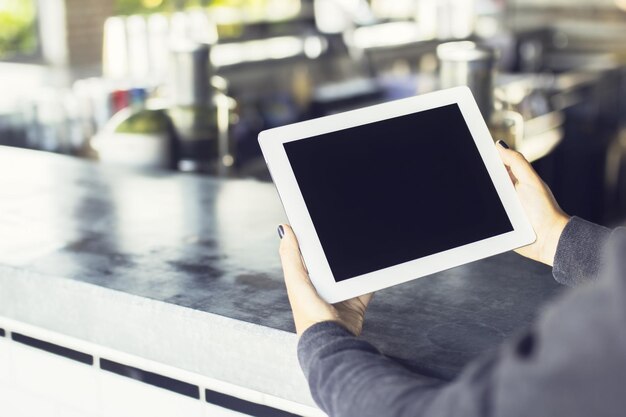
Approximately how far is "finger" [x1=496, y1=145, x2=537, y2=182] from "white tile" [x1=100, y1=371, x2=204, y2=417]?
516 mm

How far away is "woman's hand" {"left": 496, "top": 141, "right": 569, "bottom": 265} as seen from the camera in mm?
1061

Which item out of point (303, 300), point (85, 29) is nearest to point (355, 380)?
point (303, 300)

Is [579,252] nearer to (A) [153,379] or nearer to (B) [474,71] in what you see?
(A) [153,379]

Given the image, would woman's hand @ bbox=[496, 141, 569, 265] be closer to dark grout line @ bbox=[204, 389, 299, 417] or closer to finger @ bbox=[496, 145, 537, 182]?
finger @ bbox=[496, 145, 537, 182]

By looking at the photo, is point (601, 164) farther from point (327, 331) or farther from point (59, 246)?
point (327, 331)

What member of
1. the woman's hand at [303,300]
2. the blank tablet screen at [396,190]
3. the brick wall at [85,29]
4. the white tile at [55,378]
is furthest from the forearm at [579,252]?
the brick wall at [85,29]

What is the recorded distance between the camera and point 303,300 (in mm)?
837

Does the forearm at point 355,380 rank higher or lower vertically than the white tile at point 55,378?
higher

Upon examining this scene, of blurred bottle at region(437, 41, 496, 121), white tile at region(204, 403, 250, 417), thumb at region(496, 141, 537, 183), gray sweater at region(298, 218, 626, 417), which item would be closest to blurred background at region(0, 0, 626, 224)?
blurred bottle at region(437, 41, 496, 121)

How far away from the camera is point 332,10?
7387 millimetres

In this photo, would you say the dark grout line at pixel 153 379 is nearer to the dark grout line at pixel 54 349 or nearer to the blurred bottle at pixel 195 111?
the dark grout line at pixel 54 349

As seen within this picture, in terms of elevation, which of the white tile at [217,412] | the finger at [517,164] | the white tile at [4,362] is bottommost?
the white tile at [4,362]

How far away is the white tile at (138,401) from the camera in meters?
1.14

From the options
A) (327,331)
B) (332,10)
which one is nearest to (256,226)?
(327,331)
